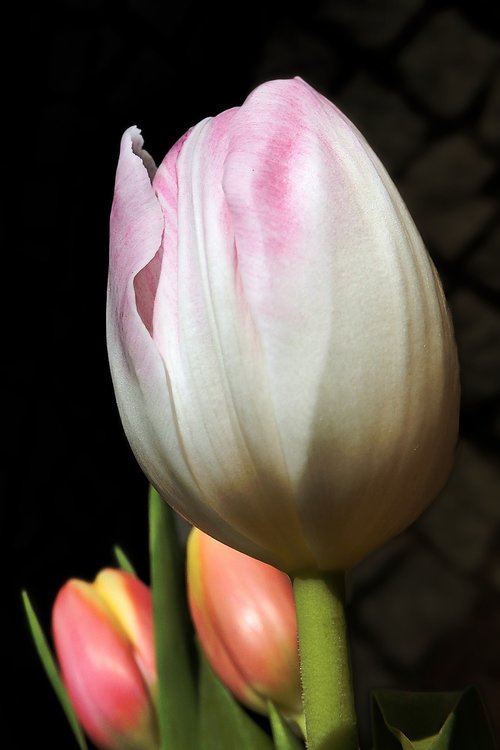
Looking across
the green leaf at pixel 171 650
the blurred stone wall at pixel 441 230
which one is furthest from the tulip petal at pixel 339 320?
the blurred stone wall at pixel 441 230

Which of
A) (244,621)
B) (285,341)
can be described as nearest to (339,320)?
(285,341)

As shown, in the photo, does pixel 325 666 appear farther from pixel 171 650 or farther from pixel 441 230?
pixel 441 230

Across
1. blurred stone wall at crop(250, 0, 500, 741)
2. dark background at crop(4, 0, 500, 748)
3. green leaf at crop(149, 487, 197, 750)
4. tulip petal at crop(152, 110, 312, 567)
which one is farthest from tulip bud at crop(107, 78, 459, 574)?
blurred stone wall at crop(250, 0, 500, 741)

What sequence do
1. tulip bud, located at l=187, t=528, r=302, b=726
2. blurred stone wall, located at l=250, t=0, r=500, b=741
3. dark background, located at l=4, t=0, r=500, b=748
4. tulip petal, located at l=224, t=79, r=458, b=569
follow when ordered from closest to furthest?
tulip petal, located at l=224, t=79, r=458, b=569 < tulip bud, located at l=187, t=528, r=302, b=726 < dark background, located at l=4, t=0, r=500, b=748 < blurred stone wall, located at l=250, t=0, r=500, b=741

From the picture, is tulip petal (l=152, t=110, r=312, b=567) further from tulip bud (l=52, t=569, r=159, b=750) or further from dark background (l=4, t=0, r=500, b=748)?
dark background (l=4, t=0, r=500, b=748)

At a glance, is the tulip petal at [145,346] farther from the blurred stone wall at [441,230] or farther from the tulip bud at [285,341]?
the blurred stone wall at [441,230]
